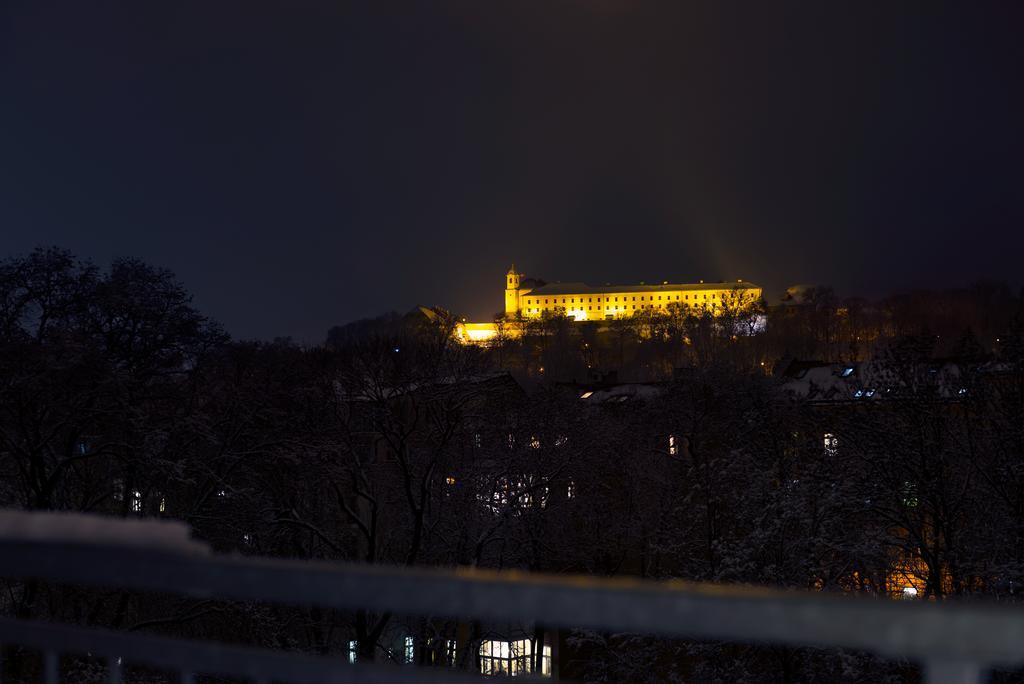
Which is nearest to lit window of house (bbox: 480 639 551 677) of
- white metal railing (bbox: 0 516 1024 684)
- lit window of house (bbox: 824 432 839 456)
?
lit window of house (bbox: 824 432 839 456)

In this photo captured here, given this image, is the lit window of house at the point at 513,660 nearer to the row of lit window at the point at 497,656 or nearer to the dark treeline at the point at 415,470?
the row of lit window at the point at 497,656

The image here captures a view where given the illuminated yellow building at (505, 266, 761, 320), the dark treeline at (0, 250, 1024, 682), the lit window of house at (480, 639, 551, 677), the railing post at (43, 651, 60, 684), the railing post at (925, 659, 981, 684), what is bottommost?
the lit window of house at (480, 639, 551, 677)

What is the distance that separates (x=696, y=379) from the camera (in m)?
34.8

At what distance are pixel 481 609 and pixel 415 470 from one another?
22.5 metres

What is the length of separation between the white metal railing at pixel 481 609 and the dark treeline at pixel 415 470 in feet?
40.7

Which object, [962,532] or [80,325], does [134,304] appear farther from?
[962,532]

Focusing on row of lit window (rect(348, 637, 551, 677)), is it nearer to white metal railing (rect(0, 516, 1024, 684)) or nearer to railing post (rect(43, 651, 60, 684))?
railing post (rect(43, 651, 60, 684))

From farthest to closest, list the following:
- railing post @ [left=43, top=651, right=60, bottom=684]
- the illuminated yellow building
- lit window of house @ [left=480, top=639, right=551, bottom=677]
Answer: the illuminated yellow building, lit window of house @ [left=480, top=639, right=551, bottom=677], railing post @ [left=43, top=651, right=60, bottom=684]

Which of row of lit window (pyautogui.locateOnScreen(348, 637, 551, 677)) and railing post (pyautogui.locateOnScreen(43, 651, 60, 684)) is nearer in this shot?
railing post (pyautogui.locateOnScreen(43, 651, 60, 684))

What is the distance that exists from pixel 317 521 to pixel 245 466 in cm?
593

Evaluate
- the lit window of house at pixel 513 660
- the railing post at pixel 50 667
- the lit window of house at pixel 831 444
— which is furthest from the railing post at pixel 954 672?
the lit window of house at pixel 831 444

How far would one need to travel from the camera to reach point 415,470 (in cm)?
2375

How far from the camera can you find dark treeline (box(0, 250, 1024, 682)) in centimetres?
1561

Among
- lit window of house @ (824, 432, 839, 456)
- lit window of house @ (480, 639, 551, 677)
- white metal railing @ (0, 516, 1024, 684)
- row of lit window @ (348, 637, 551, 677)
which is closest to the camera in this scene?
white metal railing @ (0, 516, 1024, 684)
